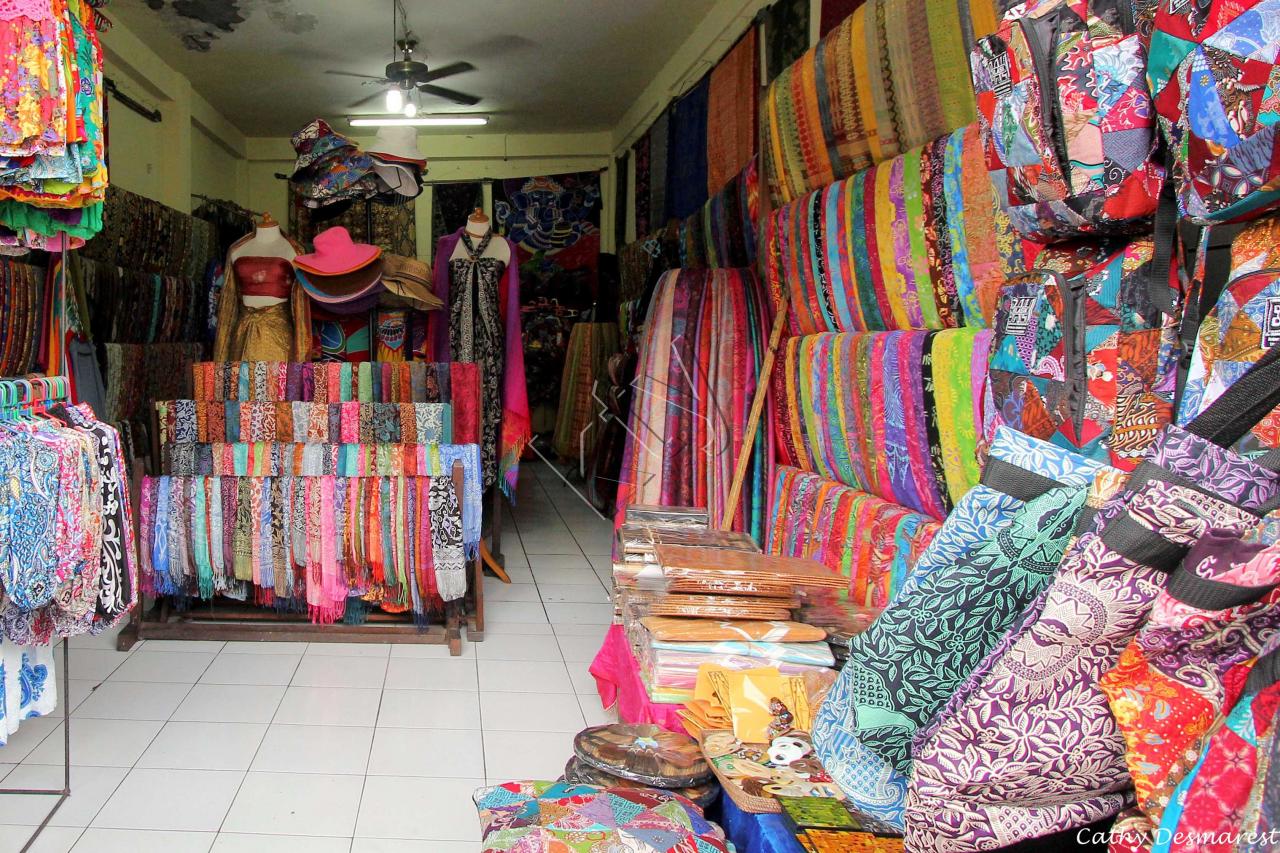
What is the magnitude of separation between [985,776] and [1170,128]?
76cm

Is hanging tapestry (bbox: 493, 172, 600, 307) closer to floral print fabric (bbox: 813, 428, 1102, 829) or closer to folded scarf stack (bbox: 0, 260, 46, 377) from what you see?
folded scarf stack (bbox: 0, 260, 46, 377)

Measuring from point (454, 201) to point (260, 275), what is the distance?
5.05 m

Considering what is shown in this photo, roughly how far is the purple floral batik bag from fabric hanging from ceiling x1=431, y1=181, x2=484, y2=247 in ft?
29.1

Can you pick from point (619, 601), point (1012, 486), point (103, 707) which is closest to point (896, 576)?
point (619, 601)

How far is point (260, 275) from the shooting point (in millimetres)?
4473

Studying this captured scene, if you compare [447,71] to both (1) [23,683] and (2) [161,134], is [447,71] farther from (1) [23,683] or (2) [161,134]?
(1) [23,683]

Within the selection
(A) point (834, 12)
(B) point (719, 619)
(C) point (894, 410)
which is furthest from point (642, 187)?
(B) point (719, 619)

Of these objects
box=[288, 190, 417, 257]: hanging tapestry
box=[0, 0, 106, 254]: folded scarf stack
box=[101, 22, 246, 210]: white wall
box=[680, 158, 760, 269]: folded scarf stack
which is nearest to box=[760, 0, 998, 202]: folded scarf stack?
box=[680, 158, 760, 269]: folded scarf stack

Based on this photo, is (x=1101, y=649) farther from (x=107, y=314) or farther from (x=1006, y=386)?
(x=107, y=314)

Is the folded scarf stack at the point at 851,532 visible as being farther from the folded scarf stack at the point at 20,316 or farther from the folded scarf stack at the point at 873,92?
the folded scarf stack at the point at 20,316

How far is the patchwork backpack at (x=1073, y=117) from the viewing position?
1118 mm

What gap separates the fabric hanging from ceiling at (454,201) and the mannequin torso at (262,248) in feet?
15.7

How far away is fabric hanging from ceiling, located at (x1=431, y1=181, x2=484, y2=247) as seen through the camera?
9250 mm

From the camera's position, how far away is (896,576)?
2268 mm
